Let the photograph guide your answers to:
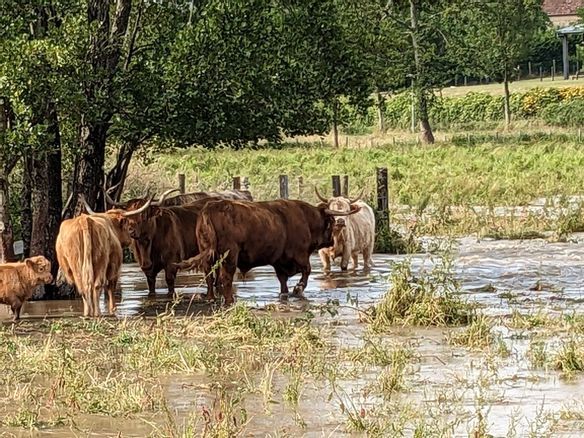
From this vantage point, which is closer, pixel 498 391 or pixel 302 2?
pixel 498 391

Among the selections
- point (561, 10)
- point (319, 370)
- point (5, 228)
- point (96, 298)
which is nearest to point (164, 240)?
point (5, 228)

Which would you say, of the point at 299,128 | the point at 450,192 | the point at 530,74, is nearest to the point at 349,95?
the point at 299,128

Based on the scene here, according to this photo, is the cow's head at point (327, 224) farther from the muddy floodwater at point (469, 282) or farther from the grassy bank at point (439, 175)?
the grassy bank at point (439, 175)

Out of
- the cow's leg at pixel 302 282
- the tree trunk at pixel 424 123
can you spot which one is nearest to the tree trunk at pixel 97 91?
the cow's leg at pixel 302 282

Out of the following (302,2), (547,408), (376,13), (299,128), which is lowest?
(547,408)

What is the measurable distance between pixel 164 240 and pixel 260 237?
4.54 ft

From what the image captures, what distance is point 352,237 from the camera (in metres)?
19.4

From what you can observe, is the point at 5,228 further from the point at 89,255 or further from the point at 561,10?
the point at 561,10

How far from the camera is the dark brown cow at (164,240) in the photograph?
16.7 meters

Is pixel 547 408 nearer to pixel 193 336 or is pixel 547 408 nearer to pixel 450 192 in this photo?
pixel 193 336

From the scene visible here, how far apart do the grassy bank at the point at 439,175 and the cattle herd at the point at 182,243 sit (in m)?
3.87

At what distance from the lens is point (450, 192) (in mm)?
31578

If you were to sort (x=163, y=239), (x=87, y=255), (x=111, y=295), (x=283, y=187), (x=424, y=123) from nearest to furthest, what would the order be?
(x=87, y=255)
(x=111, y=295)
(x=163, y=239)
(x=283, y=187)
(x=424, y=123)

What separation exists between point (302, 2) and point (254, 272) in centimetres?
461
